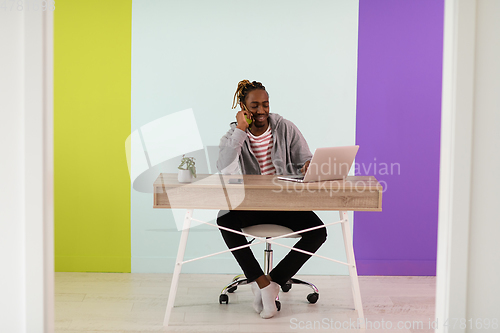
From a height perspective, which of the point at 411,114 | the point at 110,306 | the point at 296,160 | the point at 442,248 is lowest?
the point at 110,306

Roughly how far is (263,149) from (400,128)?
1034 millimetres

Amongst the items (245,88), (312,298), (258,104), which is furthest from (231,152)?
(312,298)

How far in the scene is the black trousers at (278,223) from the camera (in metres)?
2.45

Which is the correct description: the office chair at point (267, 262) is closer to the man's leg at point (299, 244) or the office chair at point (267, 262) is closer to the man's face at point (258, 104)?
the man's leg at point (299, 244)

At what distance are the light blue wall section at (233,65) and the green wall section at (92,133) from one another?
0.29 ft

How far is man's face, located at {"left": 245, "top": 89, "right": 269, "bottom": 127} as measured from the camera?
2.70 metres

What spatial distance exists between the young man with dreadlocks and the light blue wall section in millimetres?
419

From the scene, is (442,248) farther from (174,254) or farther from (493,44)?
(174,254)

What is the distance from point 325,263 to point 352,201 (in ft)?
4.06

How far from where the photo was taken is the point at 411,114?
3.18 metres

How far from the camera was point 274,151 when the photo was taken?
9.01 feet
